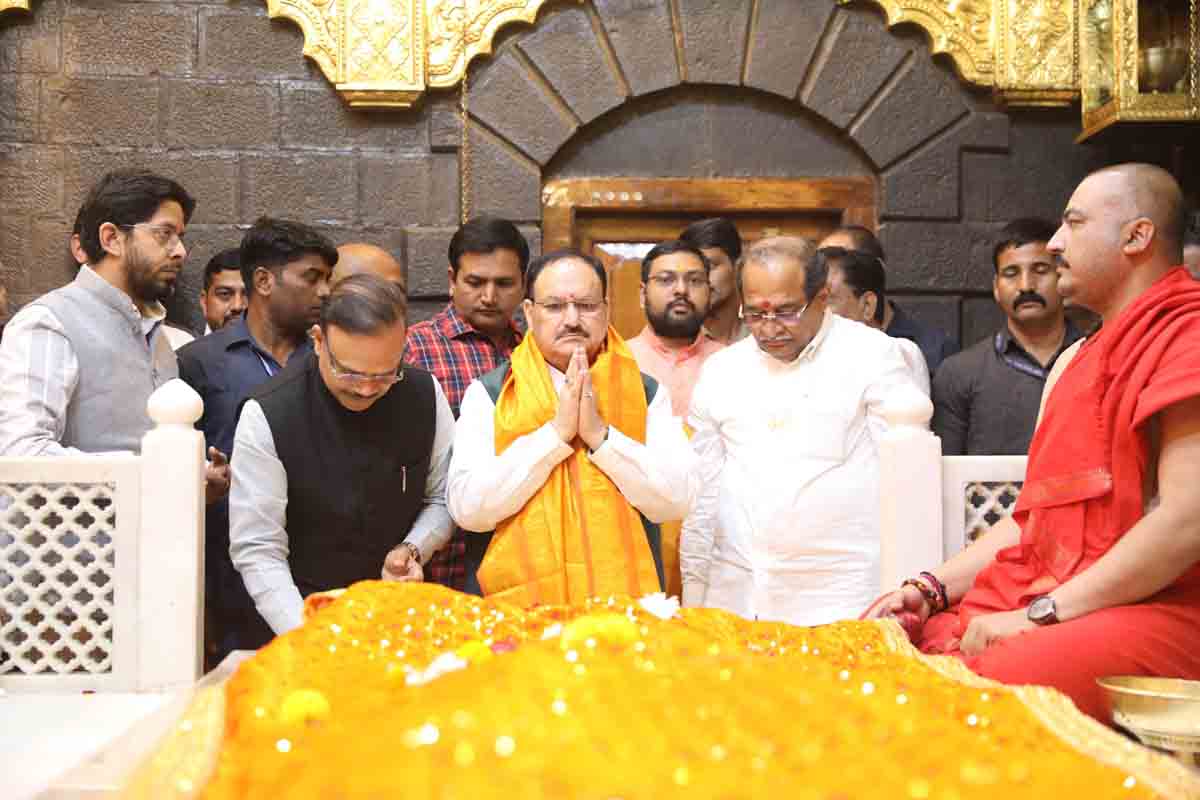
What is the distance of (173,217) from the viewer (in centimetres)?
342

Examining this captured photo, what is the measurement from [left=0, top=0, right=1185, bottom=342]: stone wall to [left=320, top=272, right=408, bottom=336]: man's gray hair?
2.44 metres

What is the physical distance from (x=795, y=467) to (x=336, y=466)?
4.06ft

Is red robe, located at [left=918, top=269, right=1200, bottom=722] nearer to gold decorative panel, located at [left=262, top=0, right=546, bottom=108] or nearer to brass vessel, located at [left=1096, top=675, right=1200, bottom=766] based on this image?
brass vessel, located at [left=1096, top=675, right=1200, bottom=766]

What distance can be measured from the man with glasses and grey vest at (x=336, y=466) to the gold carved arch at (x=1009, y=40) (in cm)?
344

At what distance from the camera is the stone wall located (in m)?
5.18

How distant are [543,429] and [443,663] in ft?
4.12

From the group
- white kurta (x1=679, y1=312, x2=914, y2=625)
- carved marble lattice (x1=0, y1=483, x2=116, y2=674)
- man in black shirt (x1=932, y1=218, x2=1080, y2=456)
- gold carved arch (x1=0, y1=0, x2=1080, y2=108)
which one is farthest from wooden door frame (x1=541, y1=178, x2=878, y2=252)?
carved marble lattice (x1=0, y1=483, x2=116, y2=674)

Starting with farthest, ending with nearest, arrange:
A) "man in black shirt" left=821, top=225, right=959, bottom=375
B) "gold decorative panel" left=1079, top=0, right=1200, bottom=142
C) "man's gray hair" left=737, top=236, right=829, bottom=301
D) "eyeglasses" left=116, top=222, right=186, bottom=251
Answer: "gold decorative panel" left=1079, top=0, right=1200, bottom=142 → "man in black shirt" left=821, top=225, right=959, bottom=375 → "eyeglasses" left=116, top=222, right=186, bottom=251 → "man's gray hair" left=737, top=236, right=829, bottom=301

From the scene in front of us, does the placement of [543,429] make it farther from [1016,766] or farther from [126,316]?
[1016,766]

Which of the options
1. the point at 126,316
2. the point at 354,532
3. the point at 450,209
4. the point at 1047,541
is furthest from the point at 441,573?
the point at 450,209

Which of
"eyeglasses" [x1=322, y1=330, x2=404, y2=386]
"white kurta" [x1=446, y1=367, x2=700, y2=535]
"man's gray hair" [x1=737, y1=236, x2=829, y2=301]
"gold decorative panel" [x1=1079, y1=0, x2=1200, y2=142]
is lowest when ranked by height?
"white kurta" [x1=446, y1=367, x2=700, y2=535]

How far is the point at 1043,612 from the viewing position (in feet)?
7.22

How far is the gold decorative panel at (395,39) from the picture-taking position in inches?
205

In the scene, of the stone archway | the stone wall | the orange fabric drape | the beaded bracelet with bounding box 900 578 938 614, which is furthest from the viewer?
the stone archway
